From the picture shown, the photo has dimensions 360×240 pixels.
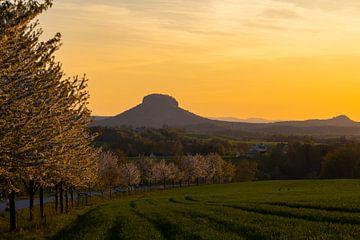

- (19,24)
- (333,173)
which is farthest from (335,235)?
(333,173)

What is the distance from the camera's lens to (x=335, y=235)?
835 inches

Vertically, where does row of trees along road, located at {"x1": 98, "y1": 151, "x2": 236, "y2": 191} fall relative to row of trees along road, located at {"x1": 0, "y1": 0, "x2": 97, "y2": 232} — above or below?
below

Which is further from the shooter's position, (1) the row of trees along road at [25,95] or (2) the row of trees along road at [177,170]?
(2) the row of trees along road at [177,170]

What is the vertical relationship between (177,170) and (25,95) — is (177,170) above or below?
below

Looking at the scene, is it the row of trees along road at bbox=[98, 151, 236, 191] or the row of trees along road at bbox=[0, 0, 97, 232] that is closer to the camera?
the row of trees along road at bbox=[0, 0, 97, 232]

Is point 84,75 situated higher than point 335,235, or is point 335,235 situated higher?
point 84,75

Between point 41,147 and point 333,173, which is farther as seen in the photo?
point 333,173

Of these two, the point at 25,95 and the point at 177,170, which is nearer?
the point at 25,95

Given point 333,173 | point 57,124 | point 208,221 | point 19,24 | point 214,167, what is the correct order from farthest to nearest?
point 214,167
point 333,173
point 208,221
point 57,124
point 19,24

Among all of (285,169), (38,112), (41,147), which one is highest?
(38,112)

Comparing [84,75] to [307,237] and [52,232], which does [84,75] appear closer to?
[52,232]

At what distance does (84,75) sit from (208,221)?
41.8ft

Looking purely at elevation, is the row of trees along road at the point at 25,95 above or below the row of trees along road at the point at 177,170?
above

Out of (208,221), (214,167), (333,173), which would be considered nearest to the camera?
(208,221)
